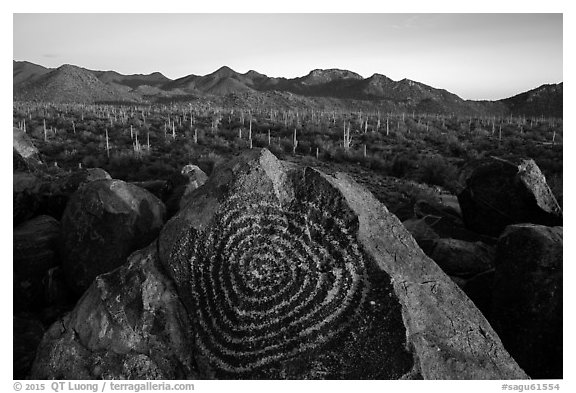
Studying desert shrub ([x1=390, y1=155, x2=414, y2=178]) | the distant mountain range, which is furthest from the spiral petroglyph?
the distant mountain range

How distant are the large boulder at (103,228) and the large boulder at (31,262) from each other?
31cm

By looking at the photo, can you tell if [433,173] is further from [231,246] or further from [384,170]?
[231,246]

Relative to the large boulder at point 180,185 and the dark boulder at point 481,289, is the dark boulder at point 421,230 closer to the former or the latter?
the dark boulder at point 481,289

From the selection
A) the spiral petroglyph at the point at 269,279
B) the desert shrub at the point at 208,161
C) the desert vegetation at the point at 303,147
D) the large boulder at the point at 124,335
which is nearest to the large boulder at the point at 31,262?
→ the large boulder at the point at 124,335

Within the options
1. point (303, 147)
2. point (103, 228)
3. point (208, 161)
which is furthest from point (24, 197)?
point (303, 147)

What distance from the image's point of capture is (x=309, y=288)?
14.9 ft

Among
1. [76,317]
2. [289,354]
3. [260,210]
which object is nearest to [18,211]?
Answer: [76,317]

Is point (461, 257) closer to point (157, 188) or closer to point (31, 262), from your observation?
point (157, 188)

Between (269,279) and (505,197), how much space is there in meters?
5.13

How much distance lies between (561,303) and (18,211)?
7640 mm

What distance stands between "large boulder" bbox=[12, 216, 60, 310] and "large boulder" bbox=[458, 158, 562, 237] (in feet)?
22.7

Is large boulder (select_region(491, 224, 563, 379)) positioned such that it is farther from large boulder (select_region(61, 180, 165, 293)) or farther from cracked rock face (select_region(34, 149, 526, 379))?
large boulder (select_region(61, 180, 165, 293))

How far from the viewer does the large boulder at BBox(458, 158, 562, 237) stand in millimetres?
7719

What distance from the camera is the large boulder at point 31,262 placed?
6.84m
